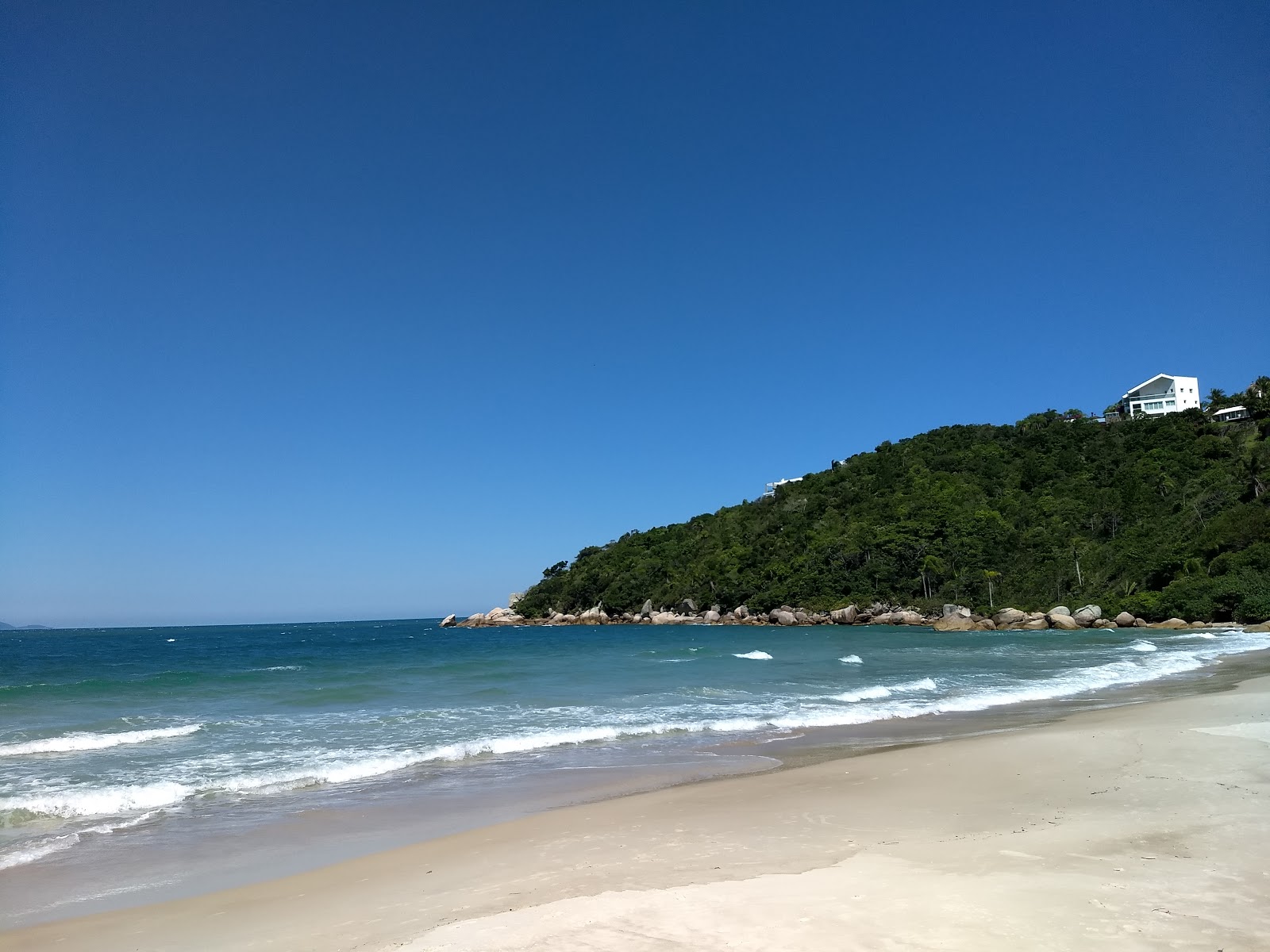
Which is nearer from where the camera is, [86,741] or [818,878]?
[818,878]

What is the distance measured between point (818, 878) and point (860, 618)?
7492cm

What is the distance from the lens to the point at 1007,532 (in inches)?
2926

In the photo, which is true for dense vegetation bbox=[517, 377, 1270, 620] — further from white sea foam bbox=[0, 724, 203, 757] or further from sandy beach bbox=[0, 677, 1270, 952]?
white sea foam bbox=[0, 724, 203, 757]

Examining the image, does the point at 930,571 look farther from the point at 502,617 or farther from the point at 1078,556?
the point at 502,617

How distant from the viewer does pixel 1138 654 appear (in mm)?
29844

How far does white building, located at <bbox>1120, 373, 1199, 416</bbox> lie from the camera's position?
106500mm

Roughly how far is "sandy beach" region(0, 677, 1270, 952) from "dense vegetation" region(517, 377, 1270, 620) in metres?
47.2

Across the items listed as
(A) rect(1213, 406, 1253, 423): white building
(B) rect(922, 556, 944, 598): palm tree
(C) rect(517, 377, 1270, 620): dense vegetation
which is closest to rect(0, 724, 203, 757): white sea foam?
(C) rect(517, 377, 1270, 620): dense vegetation

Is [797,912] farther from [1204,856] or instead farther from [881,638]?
[881,638]

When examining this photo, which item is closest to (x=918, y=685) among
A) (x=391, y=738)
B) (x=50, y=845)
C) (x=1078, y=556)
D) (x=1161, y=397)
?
(x=391, y=738)

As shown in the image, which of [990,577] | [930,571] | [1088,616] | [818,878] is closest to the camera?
[818,878]

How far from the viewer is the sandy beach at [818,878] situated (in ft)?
15.3

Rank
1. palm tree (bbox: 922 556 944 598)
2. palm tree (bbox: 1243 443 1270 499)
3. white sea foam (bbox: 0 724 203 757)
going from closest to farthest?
white sea foam (bbox: 0 724 203 757), palm tree (bbox: 1243 443 1270 499), palm tree (bbox: 922 556 944 598)

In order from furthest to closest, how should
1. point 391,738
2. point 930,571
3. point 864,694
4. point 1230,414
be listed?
point 1230,414, point 930,571, point 864,694, point 391,738
